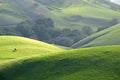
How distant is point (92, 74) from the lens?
47.8 meters

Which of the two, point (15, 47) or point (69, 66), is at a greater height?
point (69, 66)

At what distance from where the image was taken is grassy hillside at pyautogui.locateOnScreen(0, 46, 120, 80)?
4834 cm

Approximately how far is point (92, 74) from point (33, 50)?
4742cm

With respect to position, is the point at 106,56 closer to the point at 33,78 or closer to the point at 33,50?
the point at 33,78

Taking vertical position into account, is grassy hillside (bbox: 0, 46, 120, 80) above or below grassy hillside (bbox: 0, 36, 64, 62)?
above

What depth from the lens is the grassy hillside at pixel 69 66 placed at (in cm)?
4834

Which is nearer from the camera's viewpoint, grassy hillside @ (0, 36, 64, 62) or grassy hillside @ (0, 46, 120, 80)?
grassy hillside @ (0, 46, 120, 80)

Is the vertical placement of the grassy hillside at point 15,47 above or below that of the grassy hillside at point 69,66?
below

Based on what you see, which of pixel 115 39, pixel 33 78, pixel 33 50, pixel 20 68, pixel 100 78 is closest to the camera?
pixel 100 78

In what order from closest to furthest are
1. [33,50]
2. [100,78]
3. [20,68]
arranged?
[100,78]
[20,68]
[33,50]

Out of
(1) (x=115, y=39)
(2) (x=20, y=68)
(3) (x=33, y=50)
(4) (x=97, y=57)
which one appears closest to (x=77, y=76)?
(4) (x=97, y=57)

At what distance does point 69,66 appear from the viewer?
51438 mm

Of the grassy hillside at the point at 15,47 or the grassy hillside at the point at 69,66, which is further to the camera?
the grassy hillside at the point at 15,47

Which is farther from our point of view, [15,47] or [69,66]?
[15,47]
